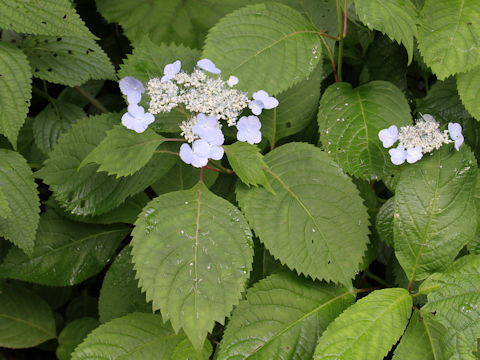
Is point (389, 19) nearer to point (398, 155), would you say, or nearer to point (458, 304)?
point (398, 155)

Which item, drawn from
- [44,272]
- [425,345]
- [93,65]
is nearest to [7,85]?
[93,65]

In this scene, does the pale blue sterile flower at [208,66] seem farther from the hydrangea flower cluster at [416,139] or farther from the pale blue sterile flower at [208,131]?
the hydrangea flower cluster at [416,139]

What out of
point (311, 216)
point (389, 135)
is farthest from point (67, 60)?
point (389, 135)

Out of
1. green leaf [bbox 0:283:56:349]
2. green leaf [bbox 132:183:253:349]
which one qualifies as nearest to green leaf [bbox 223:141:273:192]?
green leaf [bbox 132:183:253:349]

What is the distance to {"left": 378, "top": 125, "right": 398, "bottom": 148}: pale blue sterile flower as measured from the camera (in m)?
1.48

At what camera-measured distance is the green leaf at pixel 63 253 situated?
165 centimetres

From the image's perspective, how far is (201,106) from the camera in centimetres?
133

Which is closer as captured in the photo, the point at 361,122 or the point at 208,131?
the point at 208,131

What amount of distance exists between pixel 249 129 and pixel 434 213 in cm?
60

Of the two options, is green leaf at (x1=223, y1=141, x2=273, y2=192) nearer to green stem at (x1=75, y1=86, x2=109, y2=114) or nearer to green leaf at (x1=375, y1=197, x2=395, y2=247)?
green leaf at (x1=375, y1=197, x2=395, y2=247)

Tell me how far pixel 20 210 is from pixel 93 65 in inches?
22.4

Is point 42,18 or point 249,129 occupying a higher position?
point 42,18

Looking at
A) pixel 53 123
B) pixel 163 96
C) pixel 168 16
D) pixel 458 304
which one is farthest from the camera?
pixel 168 16

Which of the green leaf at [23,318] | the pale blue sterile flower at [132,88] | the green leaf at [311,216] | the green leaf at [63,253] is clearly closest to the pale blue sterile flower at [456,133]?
the green leaf at [311,216]
